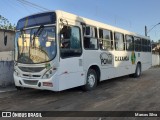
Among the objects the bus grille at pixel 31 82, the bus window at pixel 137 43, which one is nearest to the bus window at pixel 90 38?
the bus grille at pixel 31 82

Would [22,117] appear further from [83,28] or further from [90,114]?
[83,28]

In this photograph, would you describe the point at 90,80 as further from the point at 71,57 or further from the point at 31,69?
the point at 31,69

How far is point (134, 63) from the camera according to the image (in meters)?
16.8

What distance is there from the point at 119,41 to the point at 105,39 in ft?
6.48

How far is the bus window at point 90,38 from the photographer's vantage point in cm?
1112

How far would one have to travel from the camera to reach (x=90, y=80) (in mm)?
11430

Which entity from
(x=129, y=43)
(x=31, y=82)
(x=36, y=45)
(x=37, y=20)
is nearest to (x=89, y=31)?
(x=37, y=20)

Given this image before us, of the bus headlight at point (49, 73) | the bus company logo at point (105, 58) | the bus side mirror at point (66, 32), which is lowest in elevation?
the bus headlight at point (49, 73)

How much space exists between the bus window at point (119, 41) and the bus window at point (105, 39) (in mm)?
699

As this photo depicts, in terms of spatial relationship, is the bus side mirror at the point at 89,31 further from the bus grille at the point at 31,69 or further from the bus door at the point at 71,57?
the bus grille at the point at 31,69

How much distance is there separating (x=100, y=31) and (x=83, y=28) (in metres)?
1.63

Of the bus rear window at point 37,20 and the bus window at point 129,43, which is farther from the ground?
the bus rear window at point 37,20

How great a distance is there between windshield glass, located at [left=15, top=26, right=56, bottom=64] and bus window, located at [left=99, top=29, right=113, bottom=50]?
11.4 feet

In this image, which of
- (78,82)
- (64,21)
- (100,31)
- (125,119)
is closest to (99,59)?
(100,31)
